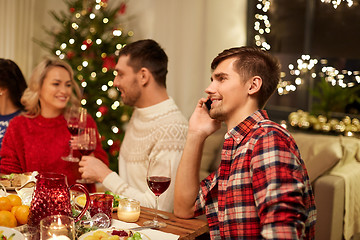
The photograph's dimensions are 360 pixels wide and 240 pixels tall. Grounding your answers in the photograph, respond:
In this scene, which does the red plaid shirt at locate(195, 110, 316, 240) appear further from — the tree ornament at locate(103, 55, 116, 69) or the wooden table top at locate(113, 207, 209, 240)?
the tree ornament at locate(103, 55, 116, 69)

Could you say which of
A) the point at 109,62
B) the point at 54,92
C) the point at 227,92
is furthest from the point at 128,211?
the point at 109,62

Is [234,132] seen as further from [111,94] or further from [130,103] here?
[111,94]

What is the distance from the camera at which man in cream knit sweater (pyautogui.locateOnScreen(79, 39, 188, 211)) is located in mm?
2170

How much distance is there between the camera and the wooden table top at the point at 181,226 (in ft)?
4.87

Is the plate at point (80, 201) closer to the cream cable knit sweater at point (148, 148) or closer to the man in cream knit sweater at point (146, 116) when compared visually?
the cream cable knit sweater at point (148, 148)

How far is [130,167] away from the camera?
2.36m

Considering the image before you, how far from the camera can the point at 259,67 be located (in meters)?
1.60

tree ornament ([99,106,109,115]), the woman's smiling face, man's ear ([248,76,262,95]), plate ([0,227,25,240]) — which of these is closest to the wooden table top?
plate ([0,227,25,240])

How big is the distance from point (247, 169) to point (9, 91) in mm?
2091

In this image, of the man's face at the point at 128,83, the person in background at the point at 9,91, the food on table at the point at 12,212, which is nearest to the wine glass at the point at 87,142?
the man's face at the point at 128,83

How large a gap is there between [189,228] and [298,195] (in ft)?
1.56

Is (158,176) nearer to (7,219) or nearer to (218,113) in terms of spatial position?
(218,113)

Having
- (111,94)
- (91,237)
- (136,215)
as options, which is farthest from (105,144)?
(91,237)

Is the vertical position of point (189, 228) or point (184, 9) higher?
point (184, 9)
